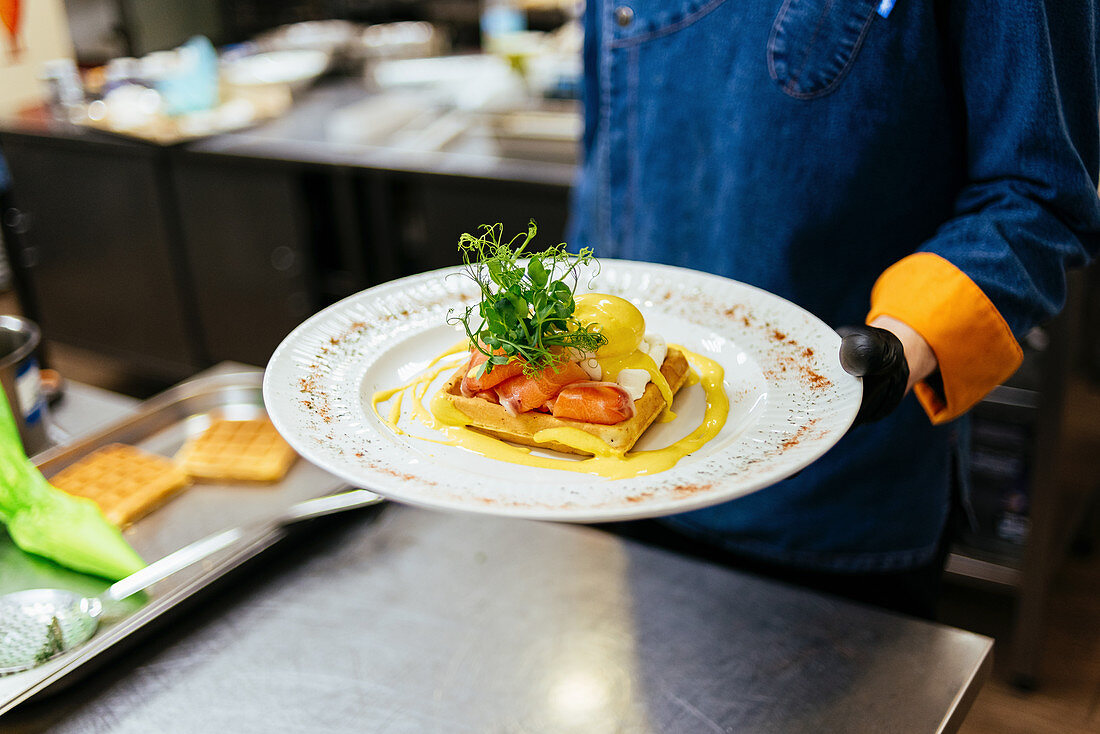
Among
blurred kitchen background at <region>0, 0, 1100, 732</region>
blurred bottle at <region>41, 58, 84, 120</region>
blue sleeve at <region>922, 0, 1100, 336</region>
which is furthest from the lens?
blurred bottle at <region>41, 58, 84, 120</region>

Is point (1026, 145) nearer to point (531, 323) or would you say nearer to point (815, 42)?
point (815, 42)

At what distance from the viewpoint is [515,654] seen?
3.21ft

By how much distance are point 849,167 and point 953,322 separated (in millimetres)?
269

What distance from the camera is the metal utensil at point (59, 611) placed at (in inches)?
34.0

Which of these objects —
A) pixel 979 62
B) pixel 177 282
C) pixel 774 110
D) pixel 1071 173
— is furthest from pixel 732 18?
pixel 177 282

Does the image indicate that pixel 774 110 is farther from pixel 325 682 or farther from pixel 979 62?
pixel 325 682

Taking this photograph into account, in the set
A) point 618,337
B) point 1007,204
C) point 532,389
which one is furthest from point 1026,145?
point 532,389

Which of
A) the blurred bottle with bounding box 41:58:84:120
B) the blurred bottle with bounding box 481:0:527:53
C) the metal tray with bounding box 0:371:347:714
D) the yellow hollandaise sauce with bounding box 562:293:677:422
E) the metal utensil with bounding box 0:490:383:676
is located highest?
the blurred bottle with bounding box 481:0:527:53

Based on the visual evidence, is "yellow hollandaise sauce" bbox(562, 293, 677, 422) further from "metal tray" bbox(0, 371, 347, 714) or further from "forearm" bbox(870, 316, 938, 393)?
"metal tray" bbox(0, 371, 347, 714)

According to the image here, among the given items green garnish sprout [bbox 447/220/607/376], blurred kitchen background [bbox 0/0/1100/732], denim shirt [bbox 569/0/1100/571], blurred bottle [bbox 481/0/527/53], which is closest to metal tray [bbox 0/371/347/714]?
green garnish sprout [bbox 447/220/607/376]

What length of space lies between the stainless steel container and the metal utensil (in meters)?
0.38

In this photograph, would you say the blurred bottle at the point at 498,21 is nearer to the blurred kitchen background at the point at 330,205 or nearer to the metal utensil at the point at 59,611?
the blurred kitchen background at the point at 330,205

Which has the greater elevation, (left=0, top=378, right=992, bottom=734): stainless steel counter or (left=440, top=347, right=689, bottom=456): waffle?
(left=440, top=347, right=689, bottom=456): waffle

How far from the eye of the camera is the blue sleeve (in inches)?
35.0
